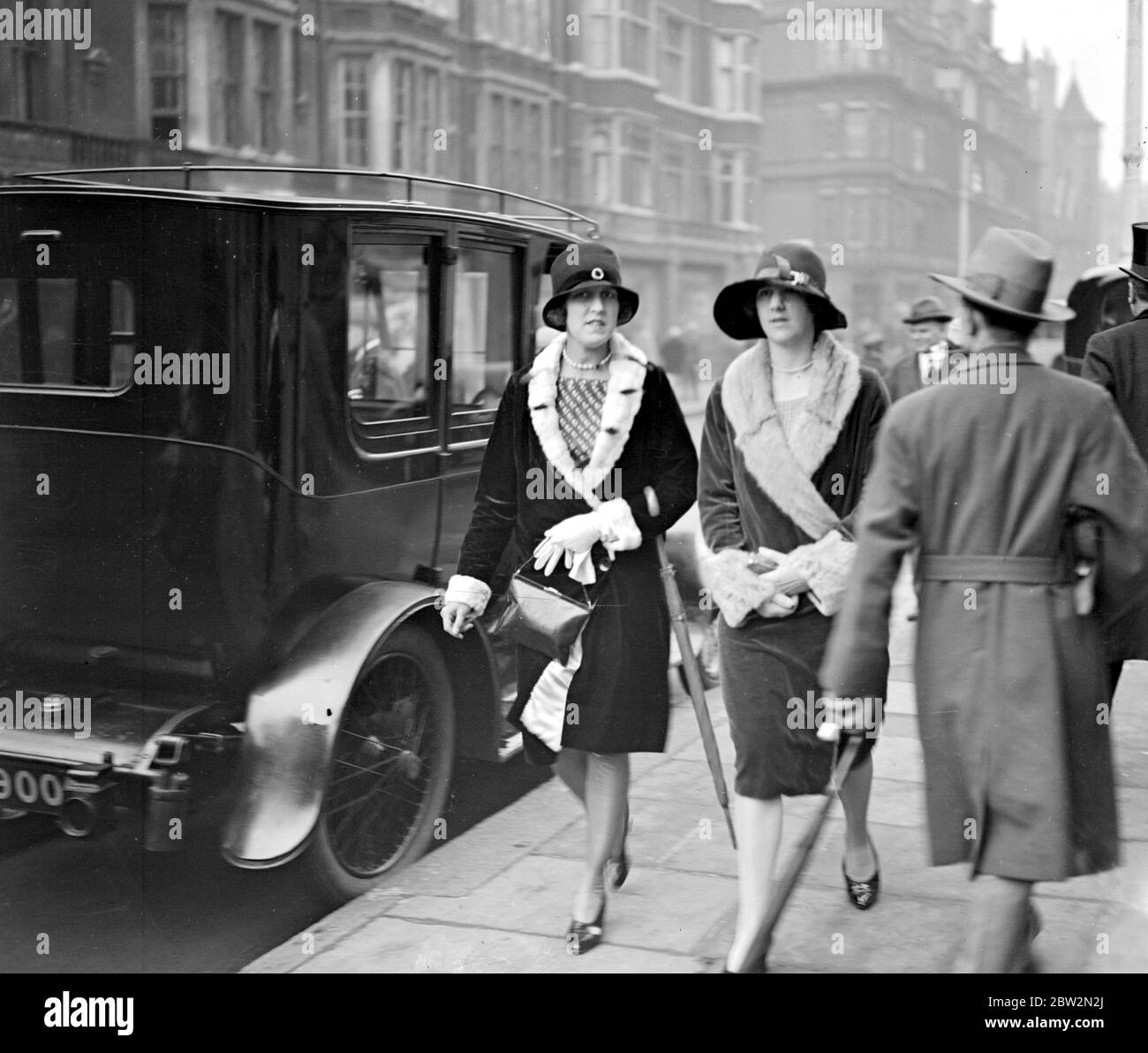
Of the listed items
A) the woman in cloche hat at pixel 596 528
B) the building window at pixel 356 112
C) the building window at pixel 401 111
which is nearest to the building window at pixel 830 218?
the building window at pixel 401 111

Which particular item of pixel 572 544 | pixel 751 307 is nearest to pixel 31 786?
pixel 572 544

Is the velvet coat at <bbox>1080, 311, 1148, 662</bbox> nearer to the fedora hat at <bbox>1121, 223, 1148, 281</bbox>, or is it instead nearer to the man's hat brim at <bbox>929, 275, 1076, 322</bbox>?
the fedora hat at <bbox>1121, 223, 1148, 281</bbox>

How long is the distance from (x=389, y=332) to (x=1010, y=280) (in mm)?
2040

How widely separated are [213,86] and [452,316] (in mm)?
1063

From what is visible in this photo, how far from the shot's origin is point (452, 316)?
4.54 m

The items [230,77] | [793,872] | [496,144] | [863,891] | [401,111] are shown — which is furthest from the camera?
[496,144]

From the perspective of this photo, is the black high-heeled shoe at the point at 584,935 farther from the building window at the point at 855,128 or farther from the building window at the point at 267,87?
the building window at the point at 855,128

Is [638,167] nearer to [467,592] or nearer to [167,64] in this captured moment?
[167,64]

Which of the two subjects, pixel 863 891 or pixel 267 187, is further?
pixel 267 187

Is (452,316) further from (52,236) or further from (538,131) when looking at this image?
(52,236)

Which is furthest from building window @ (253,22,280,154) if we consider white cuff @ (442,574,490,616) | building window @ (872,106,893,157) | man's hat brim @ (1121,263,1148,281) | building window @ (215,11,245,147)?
man's hat brim @ (1121,263,1148,281)

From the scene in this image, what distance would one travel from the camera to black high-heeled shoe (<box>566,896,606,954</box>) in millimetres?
3559

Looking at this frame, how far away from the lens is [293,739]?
3742 mm

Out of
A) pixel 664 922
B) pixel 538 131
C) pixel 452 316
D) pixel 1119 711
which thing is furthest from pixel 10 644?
pixel 1119 711
